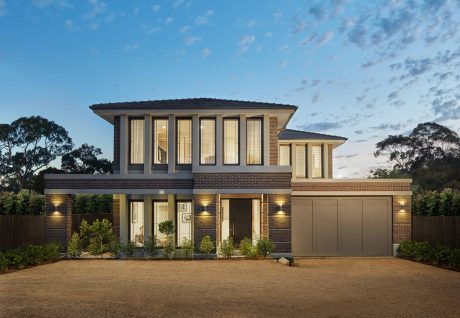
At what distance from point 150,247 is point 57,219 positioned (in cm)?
402

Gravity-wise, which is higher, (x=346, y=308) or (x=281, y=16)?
(x=281, y=16)

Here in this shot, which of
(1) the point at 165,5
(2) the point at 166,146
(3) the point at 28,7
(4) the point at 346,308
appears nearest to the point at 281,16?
(1) the point at 165,5

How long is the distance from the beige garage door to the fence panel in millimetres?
10303

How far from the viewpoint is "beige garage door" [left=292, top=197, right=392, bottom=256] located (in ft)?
63.2

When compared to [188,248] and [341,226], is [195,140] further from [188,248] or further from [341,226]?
[341,226]

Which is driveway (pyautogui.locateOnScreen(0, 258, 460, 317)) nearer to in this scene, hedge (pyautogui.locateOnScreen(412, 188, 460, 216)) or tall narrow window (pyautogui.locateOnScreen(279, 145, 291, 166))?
hedge (pyautogui.locateOnScreen(412, 188, 460, 216))

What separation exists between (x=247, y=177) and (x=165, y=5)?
40.5 feet

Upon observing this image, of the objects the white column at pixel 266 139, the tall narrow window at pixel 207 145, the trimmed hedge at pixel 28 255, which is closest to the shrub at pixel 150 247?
the trimmed hedge at pixel 28 255

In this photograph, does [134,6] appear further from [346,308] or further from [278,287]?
[346,308]

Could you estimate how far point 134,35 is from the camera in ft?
93.5

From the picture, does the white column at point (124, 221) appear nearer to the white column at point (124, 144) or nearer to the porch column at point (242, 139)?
the white column at point (124, 144)

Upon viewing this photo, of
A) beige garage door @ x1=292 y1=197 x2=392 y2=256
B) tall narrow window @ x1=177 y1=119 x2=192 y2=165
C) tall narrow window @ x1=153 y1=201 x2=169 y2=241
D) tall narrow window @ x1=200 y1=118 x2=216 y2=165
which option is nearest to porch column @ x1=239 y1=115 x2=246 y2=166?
tall narrow window @ x1=200 y1=118 x2=216 y2=165

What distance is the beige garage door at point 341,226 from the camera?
63.2ft

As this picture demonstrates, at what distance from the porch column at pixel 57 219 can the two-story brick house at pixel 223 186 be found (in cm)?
4
